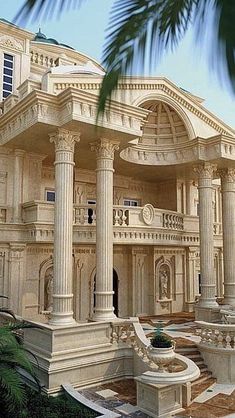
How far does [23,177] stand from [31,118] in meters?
3.20

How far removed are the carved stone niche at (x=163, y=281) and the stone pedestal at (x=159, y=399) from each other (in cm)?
880

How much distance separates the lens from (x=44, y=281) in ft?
45.0

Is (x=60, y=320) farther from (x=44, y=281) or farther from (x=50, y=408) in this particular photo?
(x=44, y=281)

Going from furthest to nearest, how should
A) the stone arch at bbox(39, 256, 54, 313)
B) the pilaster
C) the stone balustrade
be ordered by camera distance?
1. the stone arch at bbox(39, 256, 54, 313)
2. the pilaster
3. the stone balustrade

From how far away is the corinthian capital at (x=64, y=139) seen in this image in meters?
10.6

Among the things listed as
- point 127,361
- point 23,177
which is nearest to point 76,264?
point 23,177

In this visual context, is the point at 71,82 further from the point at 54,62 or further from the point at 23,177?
the point at 54,62

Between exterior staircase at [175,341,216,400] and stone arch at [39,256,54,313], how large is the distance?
5113 millimetres

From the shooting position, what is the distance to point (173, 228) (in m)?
15.4

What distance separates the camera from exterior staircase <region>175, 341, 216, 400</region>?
30.4 ft

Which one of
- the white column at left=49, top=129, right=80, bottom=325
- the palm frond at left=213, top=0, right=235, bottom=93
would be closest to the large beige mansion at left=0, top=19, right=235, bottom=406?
the white column at left=49, top=129, right=80, bottom=325

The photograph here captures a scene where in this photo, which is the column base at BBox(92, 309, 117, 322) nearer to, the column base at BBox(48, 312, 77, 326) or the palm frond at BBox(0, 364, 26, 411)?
the column base at BBox(48, 312, 77, 326)

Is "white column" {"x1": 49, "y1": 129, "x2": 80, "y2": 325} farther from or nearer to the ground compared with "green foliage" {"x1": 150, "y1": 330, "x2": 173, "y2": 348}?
farther from the ground

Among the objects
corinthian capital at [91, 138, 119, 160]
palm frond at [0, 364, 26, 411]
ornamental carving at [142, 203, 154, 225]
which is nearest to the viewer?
palm frond at [0, 364, 26, 411]
